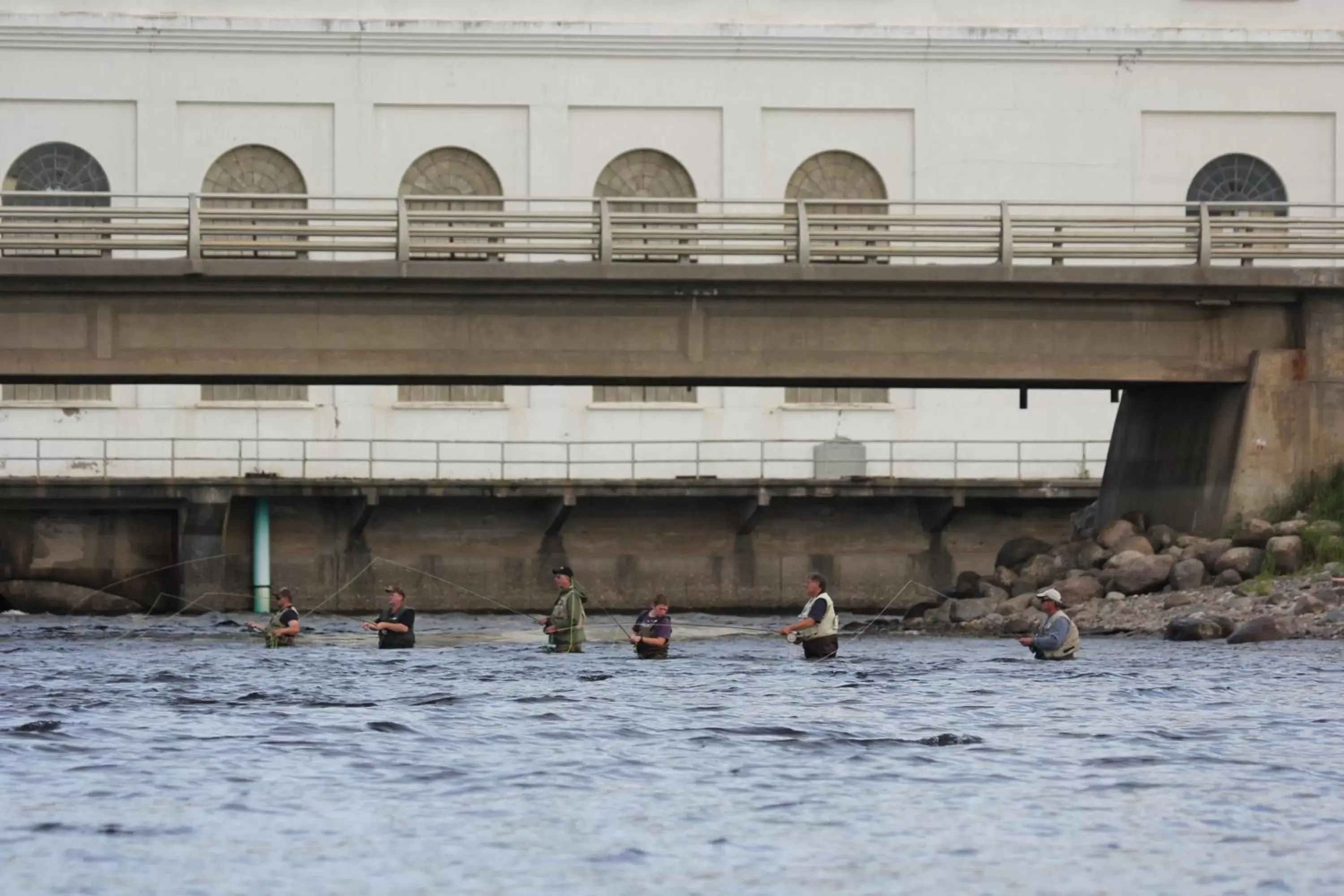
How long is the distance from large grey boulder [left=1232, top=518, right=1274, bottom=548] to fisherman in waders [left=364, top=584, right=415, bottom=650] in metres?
13.5

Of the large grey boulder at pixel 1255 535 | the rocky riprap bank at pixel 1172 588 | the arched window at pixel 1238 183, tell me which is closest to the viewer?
the rocky riprap bank at pixel 1172 588

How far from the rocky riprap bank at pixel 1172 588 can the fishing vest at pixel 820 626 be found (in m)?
6.08

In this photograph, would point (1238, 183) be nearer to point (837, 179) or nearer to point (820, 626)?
point (837, 179)

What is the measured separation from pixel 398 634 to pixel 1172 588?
12.7 m

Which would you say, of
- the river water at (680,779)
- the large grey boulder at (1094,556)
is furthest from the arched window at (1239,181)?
the river water at (680,779)

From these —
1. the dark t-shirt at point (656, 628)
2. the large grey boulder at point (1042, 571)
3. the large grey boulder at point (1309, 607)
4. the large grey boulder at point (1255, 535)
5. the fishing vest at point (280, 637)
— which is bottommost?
the fishing vest at point (280, 637)

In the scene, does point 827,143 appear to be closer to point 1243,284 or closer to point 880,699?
point 1243,284

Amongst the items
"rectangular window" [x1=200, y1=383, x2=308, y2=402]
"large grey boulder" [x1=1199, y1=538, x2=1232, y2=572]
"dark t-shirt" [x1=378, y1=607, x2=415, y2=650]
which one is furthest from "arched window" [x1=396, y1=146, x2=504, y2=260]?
"large grey boulder" [x1=1199, y1=538, x2=1232, y2=572]

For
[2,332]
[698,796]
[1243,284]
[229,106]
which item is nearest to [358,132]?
[229,106]

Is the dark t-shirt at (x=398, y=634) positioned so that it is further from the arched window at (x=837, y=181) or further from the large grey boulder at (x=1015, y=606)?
the arched window at (x=837, y=181)

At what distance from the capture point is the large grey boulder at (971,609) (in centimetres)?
4172

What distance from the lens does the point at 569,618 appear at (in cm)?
3388

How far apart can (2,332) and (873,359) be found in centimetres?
1387

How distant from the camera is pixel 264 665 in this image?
32281 mm
